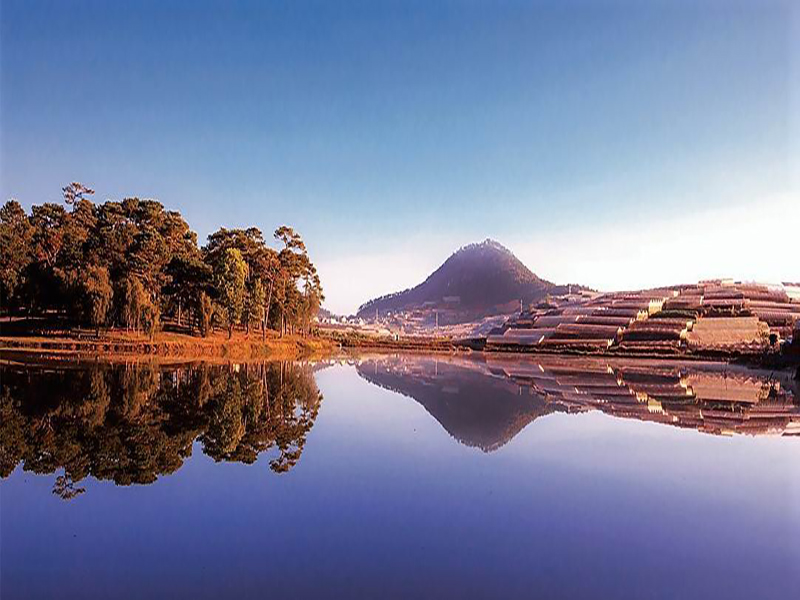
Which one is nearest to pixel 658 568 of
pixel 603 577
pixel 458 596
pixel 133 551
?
pixel 603 577

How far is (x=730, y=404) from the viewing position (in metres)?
25.4

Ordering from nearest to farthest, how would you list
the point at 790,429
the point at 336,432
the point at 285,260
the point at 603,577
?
1. the point at 603,577
2. the point at 336,432
3. the point at 790,429
4. the point at 285,260

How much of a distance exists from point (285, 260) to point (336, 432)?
59.3 meters

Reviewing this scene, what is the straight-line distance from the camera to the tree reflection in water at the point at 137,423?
11.8m

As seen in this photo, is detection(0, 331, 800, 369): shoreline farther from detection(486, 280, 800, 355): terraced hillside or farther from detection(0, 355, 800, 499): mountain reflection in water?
detection(0, 355, 800, 499): mountain reflection in water

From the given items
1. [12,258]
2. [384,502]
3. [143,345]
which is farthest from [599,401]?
[12,258]

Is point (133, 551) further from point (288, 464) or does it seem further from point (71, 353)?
point (71, 353)

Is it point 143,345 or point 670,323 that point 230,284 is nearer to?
point 143,345

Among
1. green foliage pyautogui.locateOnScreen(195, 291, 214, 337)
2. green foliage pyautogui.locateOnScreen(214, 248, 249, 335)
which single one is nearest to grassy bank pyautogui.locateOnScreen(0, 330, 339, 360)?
green foliage pyautogui.locateOnScreen(195, 291, 214, 337)

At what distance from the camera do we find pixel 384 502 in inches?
393

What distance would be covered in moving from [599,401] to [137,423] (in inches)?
788

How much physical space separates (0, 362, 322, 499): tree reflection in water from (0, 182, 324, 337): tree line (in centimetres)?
2099

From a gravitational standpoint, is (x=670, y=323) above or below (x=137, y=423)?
above

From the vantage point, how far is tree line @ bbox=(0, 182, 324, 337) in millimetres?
48500
